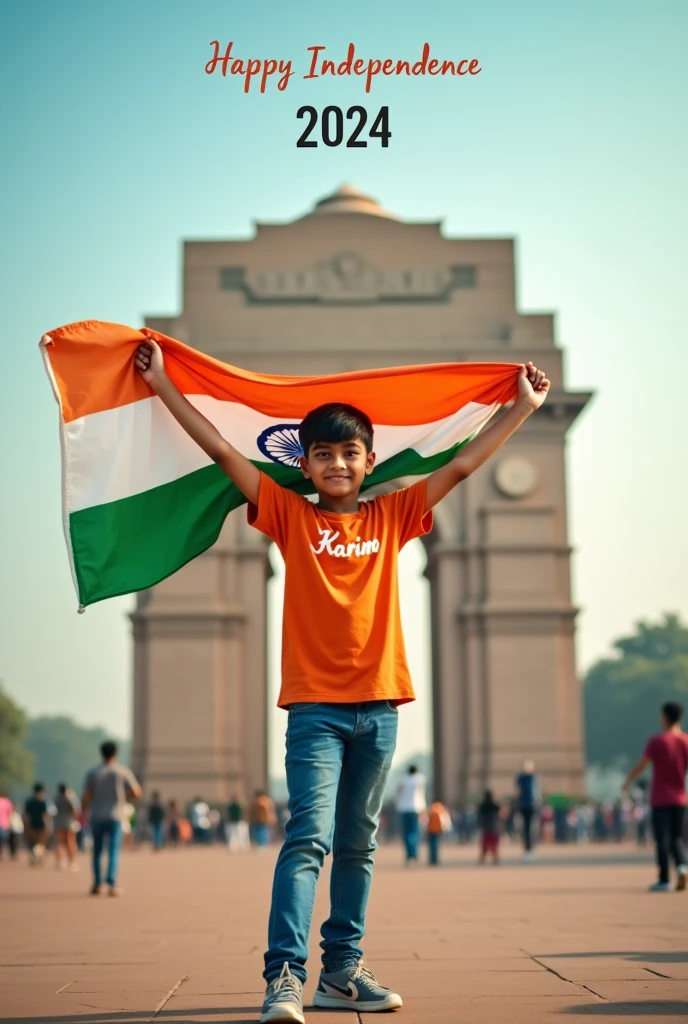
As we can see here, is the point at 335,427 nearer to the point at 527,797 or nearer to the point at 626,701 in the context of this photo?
the point at 527,797

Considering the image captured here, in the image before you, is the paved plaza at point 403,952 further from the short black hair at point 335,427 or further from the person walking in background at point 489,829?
the person walking in background at point 489,829

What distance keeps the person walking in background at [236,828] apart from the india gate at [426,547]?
89.7 inches

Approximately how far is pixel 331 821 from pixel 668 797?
7567 mm

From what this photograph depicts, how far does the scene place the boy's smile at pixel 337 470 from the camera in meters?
5.21

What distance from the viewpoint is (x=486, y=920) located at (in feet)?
29.6

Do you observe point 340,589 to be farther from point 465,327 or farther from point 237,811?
point 465,327

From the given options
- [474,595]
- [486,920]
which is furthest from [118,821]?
[474,595]

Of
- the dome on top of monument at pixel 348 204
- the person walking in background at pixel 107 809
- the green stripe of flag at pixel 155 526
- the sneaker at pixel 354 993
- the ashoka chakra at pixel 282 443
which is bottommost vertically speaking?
the sneaker at pixel 354 993

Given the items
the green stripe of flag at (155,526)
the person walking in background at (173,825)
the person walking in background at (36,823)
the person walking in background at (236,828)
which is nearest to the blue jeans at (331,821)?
the green stripe of flag at (155,526)

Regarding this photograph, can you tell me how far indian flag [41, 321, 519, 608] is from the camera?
5934 millimetres

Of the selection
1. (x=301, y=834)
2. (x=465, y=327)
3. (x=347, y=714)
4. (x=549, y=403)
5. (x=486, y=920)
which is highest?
(x=465, y=327)

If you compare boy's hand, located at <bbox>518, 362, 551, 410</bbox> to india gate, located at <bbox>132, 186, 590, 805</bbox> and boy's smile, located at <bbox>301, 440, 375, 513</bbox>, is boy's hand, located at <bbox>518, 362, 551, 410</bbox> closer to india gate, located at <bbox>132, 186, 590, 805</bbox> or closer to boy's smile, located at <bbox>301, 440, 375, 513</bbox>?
boy's smile, located at <bbox>301, 440, 375, 513</bbox>

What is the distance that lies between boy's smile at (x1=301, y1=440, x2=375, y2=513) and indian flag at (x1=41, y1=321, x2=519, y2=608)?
2.40ft

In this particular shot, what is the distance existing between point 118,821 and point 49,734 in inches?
6185
